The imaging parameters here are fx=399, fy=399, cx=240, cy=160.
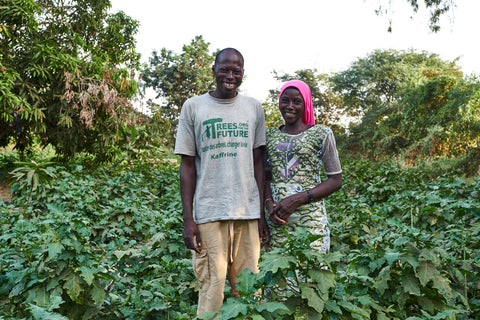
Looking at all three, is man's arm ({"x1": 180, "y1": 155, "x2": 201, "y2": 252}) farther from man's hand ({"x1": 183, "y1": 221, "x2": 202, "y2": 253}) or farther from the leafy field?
the leafy field

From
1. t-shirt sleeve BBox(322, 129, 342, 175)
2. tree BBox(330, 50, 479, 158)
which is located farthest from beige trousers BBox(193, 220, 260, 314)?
tree BBox(330, 50, 479, 158)

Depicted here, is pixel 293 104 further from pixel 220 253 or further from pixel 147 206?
pixel 147 206

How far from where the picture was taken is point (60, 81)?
10758 millimetres

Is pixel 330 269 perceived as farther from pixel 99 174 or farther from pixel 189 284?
pixel 99 174

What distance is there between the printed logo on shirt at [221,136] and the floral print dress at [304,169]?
0.80 ft

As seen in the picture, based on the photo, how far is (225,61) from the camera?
229cm

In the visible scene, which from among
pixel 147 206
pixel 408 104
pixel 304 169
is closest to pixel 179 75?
pixel 408 104

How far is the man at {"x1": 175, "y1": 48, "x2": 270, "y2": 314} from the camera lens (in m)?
2.30

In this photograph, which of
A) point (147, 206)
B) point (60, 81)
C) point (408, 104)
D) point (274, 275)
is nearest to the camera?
point (274, 275)

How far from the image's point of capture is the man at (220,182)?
2.30 m

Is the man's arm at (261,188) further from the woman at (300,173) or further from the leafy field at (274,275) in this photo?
the leafy field at (274,275)

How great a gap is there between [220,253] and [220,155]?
1.87 ft

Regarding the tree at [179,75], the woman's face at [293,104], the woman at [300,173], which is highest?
the tree at [179,75]

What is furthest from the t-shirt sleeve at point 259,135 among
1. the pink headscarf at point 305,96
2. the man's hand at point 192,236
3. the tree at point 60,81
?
the tree at point 60,81
